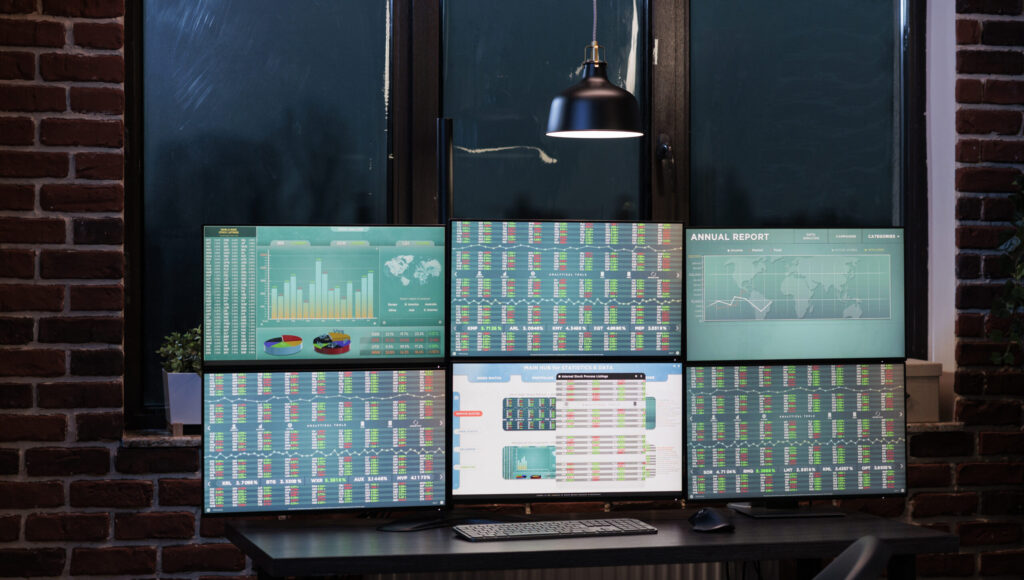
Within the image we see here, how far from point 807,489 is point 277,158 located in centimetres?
169

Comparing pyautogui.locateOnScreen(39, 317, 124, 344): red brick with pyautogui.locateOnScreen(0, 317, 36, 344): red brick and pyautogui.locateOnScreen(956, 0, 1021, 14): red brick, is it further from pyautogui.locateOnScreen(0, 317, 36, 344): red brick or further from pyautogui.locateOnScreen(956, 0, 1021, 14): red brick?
pyautogui.locateOnScreen(956, 0, 1021, 14): red brick

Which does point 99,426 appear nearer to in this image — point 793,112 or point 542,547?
point 542,547

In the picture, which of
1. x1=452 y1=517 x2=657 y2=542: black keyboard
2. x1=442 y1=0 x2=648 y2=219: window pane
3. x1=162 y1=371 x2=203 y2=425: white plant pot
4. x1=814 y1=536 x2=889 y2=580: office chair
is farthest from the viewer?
x1=442 y1=0 x2=648 y2=219: window pane

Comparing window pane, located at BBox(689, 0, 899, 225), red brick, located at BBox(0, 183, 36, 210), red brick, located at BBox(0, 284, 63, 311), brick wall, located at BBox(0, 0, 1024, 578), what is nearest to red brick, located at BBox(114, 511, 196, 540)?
brick wall, located at BBox(0, 0, 1024, 578)

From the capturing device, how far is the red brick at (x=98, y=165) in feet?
8.63

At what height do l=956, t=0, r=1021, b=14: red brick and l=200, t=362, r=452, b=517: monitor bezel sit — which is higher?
l=956, t=0, r=1021, b=14: red brick

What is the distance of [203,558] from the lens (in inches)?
106

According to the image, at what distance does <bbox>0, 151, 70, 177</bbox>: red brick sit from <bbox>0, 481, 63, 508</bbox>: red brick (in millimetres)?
788

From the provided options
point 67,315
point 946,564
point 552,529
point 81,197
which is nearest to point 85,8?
point 81,197

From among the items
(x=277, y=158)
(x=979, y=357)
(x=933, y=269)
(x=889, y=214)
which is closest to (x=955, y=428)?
(x=979, y=357)

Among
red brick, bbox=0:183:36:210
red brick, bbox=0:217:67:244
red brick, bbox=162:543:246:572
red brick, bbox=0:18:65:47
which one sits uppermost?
red brick, bbox=0:18:65:47

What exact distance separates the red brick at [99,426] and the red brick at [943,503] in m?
2.25

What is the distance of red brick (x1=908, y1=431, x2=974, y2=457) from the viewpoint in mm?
3012

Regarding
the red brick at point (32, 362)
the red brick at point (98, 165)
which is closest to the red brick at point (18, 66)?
the red brick at point (98, 165)
